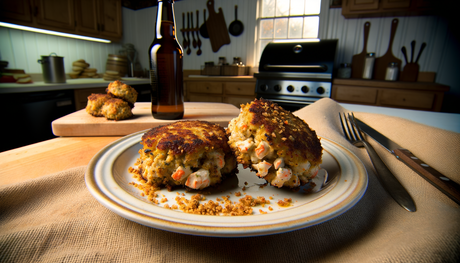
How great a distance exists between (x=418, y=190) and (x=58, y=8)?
15.1 feet

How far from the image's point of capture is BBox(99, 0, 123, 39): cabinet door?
424 centimetres

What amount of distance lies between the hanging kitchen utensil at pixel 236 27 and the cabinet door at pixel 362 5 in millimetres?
1914

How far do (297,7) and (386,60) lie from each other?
5.70ft

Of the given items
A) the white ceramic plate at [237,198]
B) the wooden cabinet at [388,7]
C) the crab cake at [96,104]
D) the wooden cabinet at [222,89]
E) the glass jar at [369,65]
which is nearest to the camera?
the white ceramic plate at [237,198]

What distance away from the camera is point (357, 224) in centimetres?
48

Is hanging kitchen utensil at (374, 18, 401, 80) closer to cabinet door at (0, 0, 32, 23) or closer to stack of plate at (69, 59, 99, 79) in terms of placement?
stack of plate at (69, 59, 99, 79)

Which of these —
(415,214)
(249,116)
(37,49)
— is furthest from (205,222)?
(37,49)

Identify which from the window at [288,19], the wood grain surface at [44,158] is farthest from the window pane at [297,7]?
the wood grain surface at [44,158]

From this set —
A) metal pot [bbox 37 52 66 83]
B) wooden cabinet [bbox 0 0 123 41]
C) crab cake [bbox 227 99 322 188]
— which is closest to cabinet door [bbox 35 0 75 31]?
wooden cabinet [bbox 0 0 123 41]

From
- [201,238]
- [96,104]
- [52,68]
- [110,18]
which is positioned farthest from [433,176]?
[110,18]

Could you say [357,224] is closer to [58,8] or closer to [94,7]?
[58,8]

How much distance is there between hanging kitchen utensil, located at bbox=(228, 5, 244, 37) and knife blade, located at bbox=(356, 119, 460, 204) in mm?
4144

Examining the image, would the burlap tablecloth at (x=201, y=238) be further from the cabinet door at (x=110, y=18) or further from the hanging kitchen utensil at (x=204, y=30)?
the hanging kitchen utensil at (x=204, y=30)

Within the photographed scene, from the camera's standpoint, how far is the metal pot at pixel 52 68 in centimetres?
291
